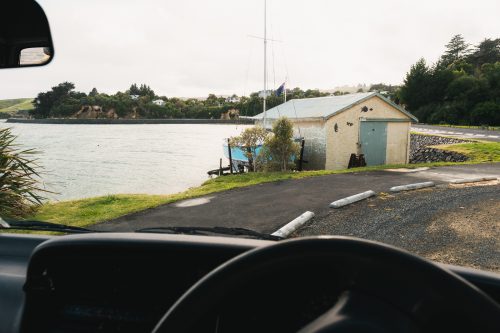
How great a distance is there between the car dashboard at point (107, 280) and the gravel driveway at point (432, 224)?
505cm

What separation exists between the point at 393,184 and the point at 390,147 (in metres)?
11.1

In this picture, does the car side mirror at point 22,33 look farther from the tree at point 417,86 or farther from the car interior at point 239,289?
the tree at point 417,86

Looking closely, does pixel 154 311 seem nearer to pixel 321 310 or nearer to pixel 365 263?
pixel 321 310

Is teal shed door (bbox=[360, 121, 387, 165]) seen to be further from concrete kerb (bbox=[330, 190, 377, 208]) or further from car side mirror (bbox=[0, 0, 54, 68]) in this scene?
car side mirror (bbox=[0, 0, 54, 68])

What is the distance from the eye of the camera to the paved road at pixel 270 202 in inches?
317

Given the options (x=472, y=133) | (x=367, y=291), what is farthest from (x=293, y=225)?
(x=472, y=133)

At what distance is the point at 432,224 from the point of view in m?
7.18

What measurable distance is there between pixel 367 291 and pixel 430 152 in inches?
1053

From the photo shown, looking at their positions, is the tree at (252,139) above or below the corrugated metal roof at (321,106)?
below

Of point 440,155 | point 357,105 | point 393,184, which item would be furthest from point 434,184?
point 440,155

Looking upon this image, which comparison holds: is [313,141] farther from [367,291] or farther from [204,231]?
[367,291]

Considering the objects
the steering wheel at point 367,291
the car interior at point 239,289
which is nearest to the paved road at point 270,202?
the car interior at point 239,289

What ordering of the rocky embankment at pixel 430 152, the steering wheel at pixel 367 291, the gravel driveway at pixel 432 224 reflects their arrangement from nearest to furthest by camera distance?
the steering wheel at pixel 367 291 < the gravel driveway at pixel 432 224 < the rocky embankment at pixel 430 152

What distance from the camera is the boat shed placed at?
20203 mm
